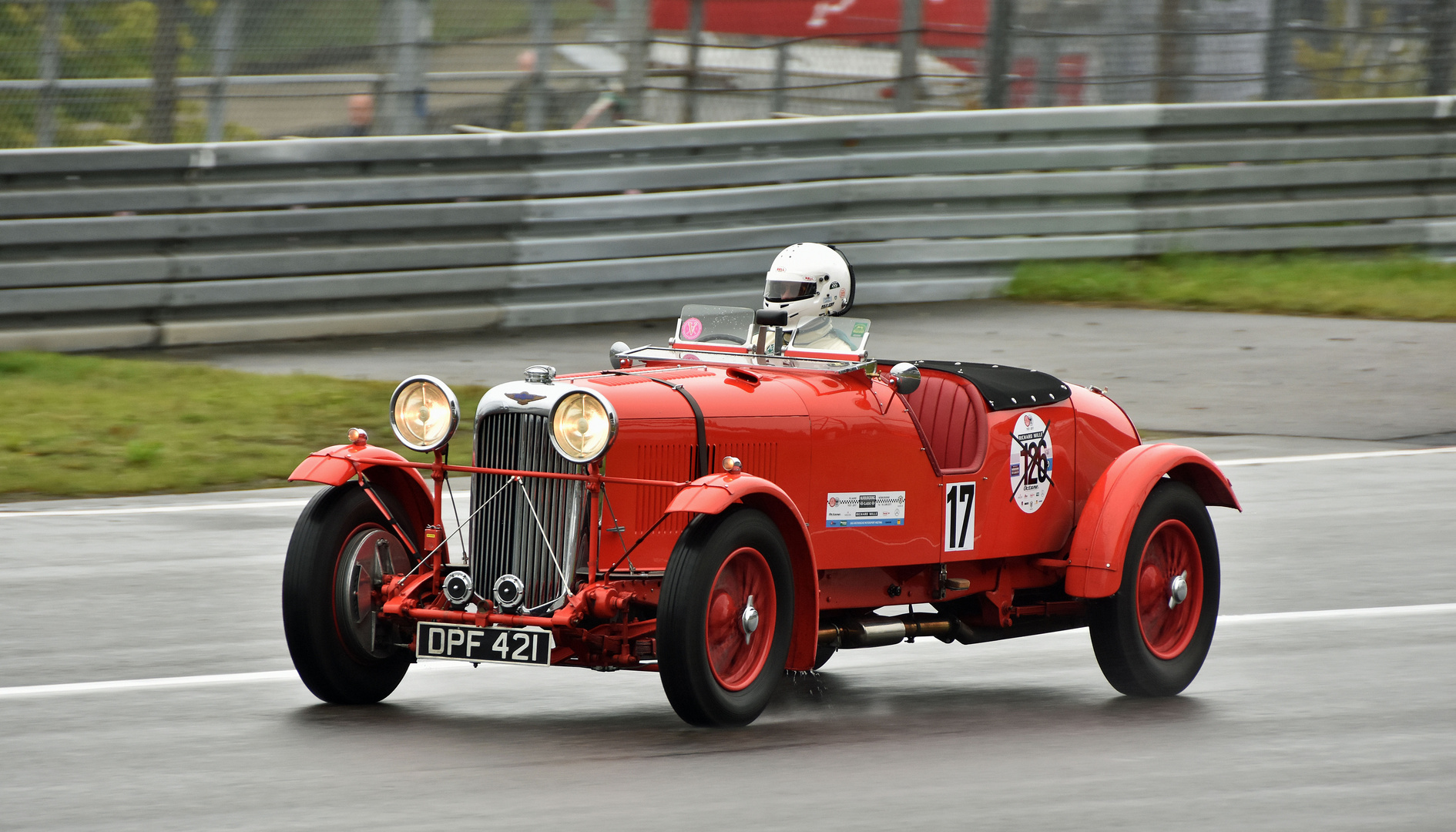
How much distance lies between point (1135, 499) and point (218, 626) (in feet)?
11.3

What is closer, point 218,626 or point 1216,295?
point 218,626

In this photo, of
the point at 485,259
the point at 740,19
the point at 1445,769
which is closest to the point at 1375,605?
the point at 1445,769

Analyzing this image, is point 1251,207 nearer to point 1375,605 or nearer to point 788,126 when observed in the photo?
point 788,126

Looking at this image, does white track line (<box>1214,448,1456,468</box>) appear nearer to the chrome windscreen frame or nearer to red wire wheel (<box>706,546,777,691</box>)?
the chrome windscreen frame

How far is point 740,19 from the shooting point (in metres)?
16.8

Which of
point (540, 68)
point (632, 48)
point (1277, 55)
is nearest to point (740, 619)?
point (540, 68)

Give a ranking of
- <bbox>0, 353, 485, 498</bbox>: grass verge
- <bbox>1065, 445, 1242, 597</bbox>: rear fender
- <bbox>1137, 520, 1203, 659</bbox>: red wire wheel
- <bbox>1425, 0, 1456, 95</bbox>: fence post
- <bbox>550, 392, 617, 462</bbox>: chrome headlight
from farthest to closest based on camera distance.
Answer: <bbox>1425, 0, 1456, 95</bbox>: fence post < <bbox>0, 353, 485, 498</bbox>: grass verge < <bbox>1137, 520, 1203, 659</bbox>: red wire wheel < <bbox>1065, 445, 1242, 597</bbox>: rear fender < <bbox>550, 392, 617, 462</bbox>: chrome headlight

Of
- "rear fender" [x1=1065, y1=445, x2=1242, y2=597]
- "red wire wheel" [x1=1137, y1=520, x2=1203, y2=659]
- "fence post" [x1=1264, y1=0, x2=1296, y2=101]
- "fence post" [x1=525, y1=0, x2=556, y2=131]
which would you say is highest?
"fence post" [x1=1264, y1=0, x2=1296, y2=101]

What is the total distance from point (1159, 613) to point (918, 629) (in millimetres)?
955

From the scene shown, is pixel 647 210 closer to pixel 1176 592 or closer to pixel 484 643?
pixel 1176 592

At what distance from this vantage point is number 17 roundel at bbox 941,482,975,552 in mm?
6805

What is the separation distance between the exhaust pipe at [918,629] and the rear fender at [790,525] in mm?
290

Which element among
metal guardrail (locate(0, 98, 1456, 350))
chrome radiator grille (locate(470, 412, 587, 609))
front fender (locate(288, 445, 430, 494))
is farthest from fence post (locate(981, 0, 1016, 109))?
chrome radiator grille (locate(470, 412, 587, 609))

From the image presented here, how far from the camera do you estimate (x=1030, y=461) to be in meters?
7.09
